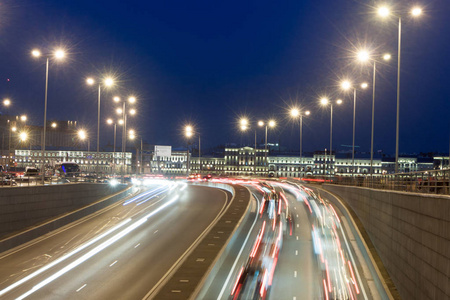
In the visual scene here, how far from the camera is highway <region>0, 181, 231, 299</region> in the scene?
A: 79.9 feet

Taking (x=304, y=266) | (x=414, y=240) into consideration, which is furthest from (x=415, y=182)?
(x=304, y=266)

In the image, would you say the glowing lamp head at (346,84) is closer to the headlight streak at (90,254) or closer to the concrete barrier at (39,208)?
the headlight streak at (90,254)

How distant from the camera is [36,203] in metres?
34.0

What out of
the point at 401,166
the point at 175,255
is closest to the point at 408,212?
the point at 175,255

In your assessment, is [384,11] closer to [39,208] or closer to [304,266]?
[304,266]

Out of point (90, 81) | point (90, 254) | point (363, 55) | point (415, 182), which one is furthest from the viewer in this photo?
point (90, 81)

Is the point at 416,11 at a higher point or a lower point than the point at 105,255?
higher

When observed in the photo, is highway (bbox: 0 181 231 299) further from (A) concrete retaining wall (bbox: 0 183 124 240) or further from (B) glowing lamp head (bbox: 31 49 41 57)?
(B) glowing lamp head (bbox: 31 49 41 57)

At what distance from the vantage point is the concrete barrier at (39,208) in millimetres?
30297

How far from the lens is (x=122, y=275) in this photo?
89.2 ft

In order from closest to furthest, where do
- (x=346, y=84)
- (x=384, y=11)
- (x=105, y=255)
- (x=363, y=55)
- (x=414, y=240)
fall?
(x=414, y=240), (x=384, y=11), (x=105, y=255), (x=363, y=55), (x=346, y=84)

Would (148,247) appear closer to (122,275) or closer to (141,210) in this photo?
(122,275)

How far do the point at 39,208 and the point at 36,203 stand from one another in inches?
27.5

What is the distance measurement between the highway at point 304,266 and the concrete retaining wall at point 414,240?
1.96 meters
